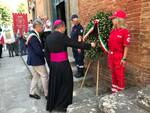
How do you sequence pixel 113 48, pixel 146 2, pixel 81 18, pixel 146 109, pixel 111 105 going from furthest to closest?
pixel 81 18 → pixel 113 48 → pixel 146 2 → pixel 111 105 → pixel 146 109

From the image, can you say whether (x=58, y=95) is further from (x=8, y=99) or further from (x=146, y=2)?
(x=146, y=2)

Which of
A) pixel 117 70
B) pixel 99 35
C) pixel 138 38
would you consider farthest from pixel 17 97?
pixel 138 38

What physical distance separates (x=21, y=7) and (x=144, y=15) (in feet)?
119

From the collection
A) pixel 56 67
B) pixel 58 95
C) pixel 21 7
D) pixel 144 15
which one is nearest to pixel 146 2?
pixel 144 15

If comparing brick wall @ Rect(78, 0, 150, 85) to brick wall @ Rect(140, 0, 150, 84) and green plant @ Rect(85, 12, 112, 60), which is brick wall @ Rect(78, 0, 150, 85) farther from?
green plant @ Rect(85, 12, 112, 60)

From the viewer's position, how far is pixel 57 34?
456cm

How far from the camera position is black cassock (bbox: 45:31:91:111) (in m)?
4.56

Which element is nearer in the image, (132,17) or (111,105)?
(111,105)

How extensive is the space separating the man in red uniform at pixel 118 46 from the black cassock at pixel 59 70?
0.51 m

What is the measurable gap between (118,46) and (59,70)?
123 centimetres

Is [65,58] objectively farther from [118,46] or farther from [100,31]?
[118,46]

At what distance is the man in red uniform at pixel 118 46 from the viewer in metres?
4.23

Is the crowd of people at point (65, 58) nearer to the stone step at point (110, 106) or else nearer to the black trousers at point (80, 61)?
the stone step at point (110, 106)

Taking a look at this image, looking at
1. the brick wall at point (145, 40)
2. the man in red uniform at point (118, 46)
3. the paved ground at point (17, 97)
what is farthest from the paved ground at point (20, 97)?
the brick wall at point (145, 40)
